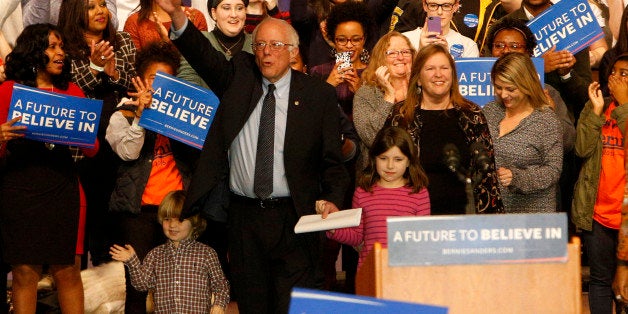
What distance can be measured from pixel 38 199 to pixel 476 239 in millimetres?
3504

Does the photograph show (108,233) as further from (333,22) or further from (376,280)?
(376,280)

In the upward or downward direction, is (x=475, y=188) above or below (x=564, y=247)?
above

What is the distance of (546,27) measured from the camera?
698 cm

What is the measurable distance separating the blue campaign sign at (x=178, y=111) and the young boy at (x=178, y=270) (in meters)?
0.39

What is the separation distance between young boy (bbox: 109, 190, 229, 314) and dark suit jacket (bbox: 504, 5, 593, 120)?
2.60 meters

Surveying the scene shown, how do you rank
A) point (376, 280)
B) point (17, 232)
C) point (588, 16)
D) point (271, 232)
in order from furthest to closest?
point (588, 16), point (17, 232), point (271, 232), point (376, 280)

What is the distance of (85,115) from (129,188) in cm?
58

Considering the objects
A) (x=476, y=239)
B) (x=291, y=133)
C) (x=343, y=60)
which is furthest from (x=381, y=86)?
(x=476, y=239)

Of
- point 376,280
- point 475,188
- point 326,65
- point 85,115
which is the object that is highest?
point 326,65

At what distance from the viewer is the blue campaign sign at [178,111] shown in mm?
6348

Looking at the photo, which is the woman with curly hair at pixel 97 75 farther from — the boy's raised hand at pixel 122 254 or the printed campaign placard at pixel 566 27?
the printed campaign placard at pixel 566 27

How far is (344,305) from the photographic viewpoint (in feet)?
9.43

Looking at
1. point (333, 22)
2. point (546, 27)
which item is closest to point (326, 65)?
point (333, 22)

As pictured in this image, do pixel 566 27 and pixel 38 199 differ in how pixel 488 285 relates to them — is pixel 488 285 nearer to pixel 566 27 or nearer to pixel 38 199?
pixel 38 199
